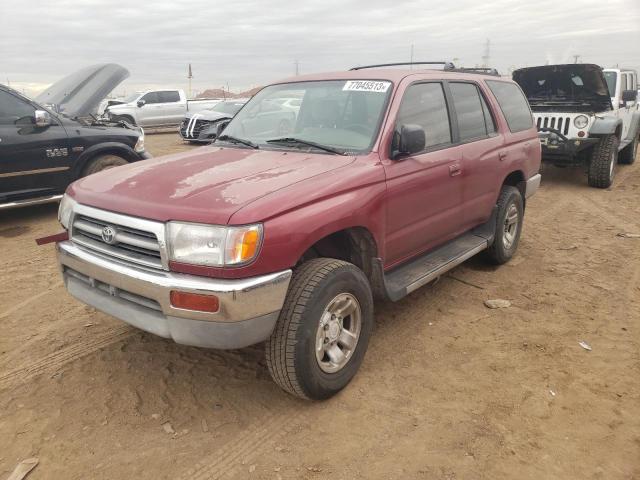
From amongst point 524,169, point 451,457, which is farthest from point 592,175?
point 451,457

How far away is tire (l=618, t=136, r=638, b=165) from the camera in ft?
36.5

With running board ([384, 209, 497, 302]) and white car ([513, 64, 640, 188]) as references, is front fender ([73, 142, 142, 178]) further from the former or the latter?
white car ([513, 64, 640, 188])

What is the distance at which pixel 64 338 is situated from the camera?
3.70 metres

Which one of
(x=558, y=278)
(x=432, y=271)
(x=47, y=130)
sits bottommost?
(x=558, y=278)

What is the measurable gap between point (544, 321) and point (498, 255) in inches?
44.2

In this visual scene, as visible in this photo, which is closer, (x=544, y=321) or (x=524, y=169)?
(x=544, y=321)

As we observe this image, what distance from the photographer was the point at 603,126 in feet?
28.5

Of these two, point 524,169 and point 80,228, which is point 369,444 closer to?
point 80,228

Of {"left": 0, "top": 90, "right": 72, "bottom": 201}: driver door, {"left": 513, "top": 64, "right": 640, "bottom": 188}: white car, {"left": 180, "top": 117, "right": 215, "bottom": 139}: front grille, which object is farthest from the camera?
{"left": 180, "top": 117, "right": 215, "bottom": 139}: front grille

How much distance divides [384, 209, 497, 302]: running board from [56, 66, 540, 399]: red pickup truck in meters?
0.02

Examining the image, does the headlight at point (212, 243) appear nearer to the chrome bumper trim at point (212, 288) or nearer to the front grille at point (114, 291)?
the chrome bumper trim at point (212, 288)

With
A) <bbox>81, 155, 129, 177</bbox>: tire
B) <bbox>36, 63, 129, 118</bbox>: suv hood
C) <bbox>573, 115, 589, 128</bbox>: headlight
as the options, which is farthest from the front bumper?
<bbox>573, 115, 589, 128</bbox>: headlight

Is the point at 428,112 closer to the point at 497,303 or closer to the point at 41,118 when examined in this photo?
the point at 497,303

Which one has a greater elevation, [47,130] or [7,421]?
[47,130]
